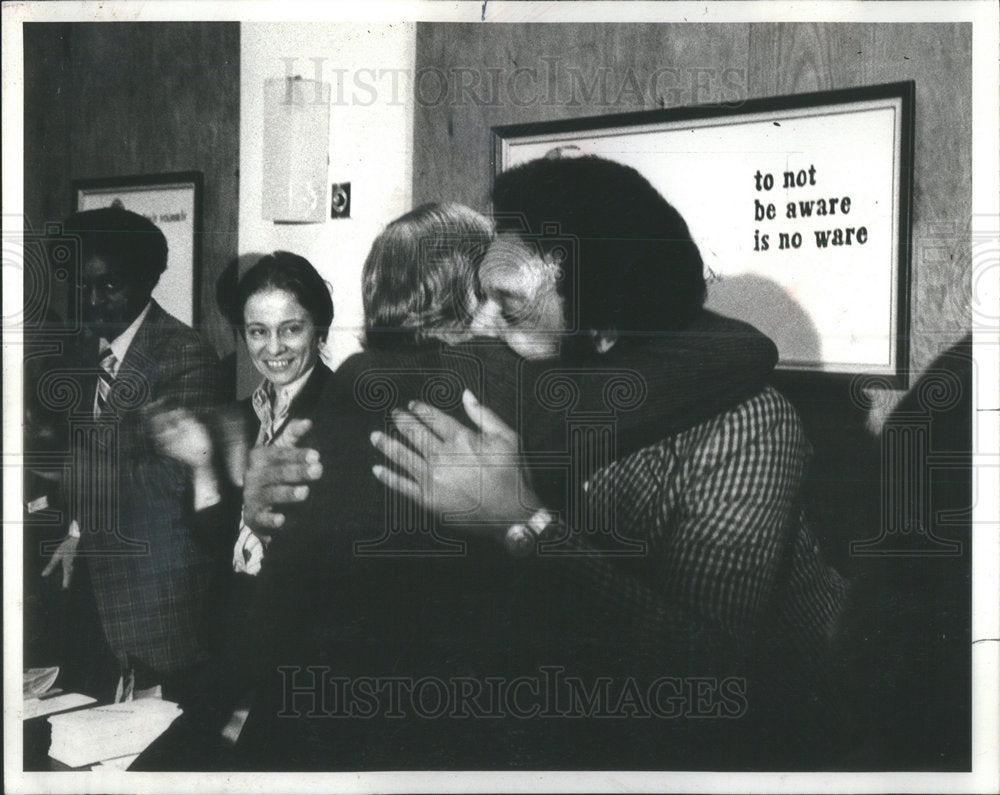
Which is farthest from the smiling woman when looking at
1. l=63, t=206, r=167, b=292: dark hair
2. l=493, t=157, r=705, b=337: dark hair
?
l=493, t=157, r=705, b=337: dark hair

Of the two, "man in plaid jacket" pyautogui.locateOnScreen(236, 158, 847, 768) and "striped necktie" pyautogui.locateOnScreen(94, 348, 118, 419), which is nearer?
"man in plaid jacket" pyautogui.locateOnScreen(236, 158, 847, 768)

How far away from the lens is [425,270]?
124 inches

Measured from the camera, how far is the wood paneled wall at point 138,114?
3203 millimetres

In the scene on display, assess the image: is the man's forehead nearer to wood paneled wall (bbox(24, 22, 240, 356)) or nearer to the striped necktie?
wood paneled wall (bbox(24, 22, 240, 356))

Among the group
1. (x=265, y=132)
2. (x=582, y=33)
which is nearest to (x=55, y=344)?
(x=265, y=132)

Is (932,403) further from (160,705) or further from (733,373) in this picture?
(160,705)

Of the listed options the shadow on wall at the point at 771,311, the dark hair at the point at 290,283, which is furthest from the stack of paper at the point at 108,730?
the shadow on wall at the point at 771,311

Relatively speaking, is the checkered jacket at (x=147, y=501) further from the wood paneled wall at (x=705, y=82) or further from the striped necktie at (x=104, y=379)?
the wood paneled wall at (x=705, y=82)

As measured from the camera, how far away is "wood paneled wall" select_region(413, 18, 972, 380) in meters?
3.12

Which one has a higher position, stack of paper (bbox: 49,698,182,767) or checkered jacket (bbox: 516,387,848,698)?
checkered jacket (bbox: 516,387,848,698)

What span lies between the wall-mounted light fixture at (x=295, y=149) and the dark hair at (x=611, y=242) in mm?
569

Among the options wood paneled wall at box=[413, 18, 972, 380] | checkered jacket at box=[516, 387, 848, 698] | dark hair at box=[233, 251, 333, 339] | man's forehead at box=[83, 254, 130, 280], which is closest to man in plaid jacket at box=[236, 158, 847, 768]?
checkered jacket at box=[516, 387, 848, 698]

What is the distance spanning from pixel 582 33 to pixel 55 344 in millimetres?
1839

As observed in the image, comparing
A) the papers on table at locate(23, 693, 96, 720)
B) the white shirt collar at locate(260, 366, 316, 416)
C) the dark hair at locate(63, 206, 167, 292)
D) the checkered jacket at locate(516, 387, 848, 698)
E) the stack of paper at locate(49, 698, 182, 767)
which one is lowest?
the stack of paper at locate(49, 698, 182, 767)
